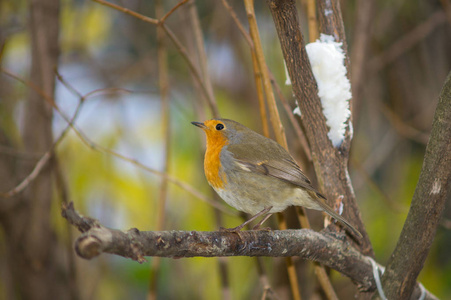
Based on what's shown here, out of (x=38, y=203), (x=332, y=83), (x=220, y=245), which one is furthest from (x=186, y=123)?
(x=220, y=245)

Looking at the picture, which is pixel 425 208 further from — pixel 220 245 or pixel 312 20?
pixel 312 20

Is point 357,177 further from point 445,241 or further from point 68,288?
point 68,288

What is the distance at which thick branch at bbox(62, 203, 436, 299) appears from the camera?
1272mm

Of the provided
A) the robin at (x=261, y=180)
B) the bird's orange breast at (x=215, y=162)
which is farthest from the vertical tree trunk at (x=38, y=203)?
the robin at (x=261, y=180)

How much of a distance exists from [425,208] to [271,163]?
0.76 meters

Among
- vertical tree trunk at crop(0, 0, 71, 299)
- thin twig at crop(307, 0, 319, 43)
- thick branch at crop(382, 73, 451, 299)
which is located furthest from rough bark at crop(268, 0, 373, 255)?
vertical tree trunk at crop(0, 0, 71, 299)

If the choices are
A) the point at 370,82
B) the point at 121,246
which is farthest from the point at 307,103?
the point at 370,82

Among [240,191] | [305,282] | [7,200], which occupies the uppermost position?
[7,200]

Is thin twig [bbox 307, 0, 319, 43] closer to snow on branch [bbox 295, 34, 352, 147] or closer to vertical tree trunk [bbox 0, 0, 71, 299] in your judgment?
snow on branch [bbox 295, 34, 352, 147]

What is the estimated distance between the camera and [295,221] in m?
Answer: 3.35

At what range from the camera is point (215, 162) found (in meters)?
2.44

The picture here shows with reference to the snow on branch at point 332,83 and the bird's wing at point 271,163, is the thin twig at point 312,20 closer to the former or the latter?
the snow on branch at point 332,83

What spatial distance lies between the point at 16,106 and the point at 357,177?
3.22 metres

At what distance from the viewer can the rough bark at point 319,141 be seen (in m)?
2.01
